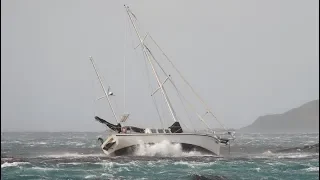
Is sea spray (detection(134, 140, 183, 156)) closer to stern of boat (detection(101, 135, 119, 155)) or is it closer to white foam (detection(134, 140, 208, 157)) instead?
white foam (detection(134, 140, 208, 157))

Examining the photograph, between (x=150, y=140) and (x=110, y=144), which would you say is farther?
(x=110, y=144)

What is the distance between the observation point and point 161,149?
61438 millimetres

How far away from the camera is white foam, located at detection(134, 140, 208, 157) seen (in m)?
61.1

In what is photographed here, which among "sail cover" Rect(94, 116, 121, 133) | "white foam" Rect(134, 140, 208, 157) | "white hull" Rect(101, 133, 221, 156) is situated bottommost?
"white foam" Rect(134, 140, 208, 157)

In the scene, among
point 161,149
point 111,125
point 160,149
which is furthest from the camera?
point 111,125

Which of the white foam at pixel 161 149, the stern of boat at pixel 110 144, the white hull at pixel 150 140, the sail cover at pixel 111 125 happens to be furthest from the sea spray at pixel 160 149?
the sail cover at pixel 111 125

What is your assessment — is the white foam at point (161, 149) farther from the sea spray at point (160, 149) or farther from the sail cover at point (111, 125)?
the sail cover at point (111, 125)

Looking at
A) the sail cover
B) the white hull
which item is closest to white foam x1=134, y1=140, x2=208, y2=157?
the white hull

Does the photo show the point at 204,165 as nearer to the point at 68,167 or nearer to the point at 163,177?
the point at 163,177

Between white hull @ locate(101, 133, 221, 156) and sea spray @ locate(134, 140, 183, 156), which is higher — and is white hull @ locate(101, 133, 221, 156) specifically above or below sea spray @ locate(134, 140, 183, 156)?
above

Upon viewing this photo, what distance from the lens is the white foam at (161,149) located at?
61.1 m

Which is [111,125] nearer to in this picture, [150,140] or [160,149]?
[150,140]

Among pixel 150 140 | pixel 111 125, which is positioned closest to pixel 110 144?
pixel 150 140

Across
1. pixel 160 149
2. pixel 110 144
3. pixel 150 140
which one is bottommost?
pixel 160 149
